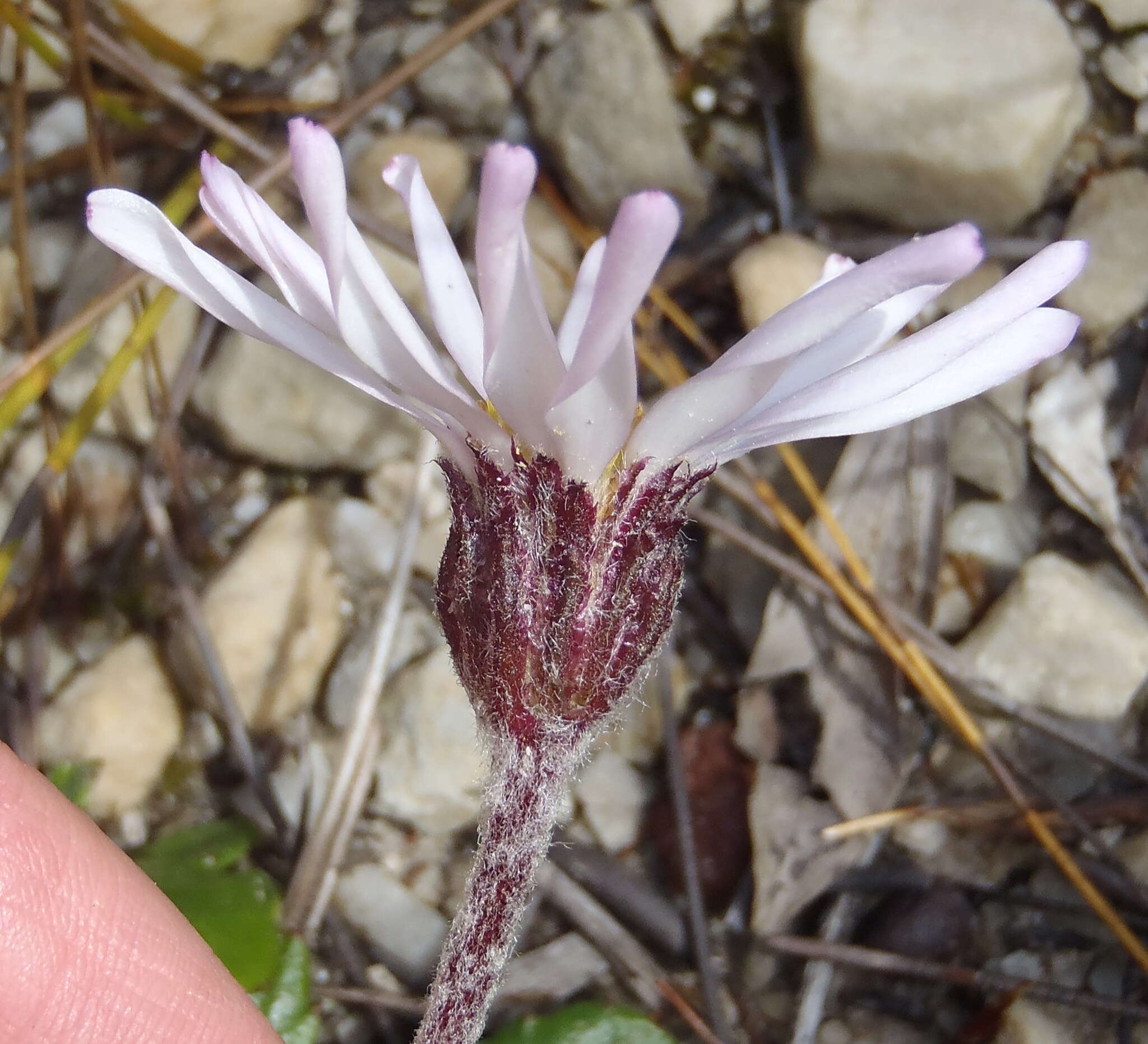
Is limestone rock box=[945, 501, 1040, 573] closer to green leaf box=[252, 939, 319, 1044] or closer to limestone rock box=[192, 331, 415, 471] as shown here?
limestone rock box=[192, 331, 415, 471]

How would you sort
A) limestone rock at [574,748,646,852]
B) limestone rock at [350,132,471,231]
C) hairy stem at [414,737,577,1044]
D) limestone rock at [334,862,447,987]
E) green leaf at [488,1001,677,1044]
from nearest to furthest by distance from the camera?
hairy stem at [414,737,577,1044] → green leaf at [488,1001,677,1044] → limestone rock at [334,862,447,987] → limestone rock at [574,748,646,852] → limestone rock at [350,132,471,231]

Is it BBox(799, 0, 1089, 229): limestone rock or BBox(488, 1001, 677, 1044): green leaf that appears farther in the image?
BBox(799, 0, 1089, 229): limestone rock

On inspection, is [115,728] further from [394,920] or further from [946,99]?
[946,99]

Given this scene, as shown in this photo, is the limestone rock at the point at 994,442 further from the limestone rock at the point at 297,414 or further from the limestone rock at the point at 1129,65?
the limestone rock at the point at 297,414

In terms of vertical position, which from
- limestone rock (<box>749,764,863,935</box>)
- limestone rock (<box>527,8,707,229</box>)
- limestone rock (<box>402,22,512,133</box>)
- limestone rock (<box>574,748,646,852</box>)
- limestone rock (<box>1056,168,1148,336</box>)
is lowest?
limestone rock (<box>749,764,863,935</box>)

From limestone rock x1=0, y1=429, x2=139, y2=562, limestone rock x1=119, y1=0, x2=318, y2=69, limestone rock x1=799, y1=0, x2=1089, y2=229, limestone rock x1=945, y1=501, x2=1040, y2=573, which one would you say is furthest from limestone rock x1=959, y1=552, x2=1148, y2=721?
limestone rock x1=119, y1=0, x2=318, y2=69

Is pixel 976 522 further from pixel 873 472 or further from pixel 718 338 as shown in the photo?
pixel 718 338

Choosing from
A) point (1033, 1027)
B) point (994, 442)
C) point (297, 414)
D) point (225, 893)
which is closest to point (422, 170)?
point (297, 414)
